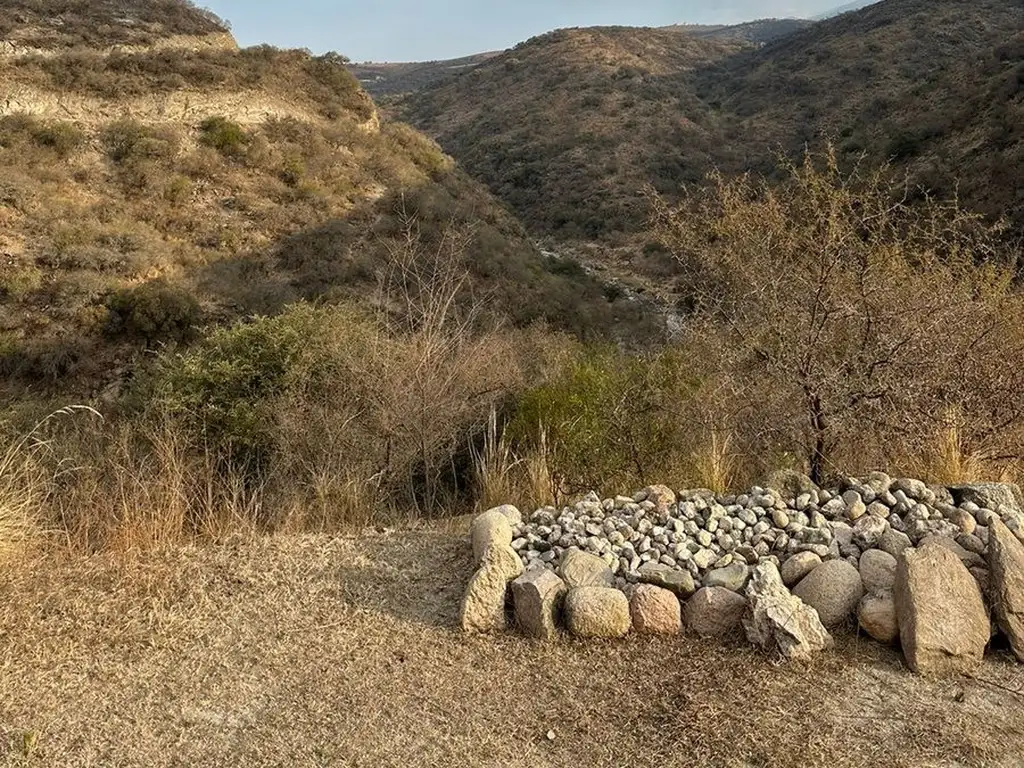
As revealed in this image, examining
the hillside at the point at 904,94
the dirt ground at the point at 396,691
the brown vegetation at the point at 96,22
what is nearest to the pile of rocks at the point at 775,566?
the dirt ground at the point at 396,691

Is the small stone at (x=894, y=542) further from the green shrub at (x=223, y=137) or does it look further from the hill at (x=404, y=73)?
the hill at (x=404, y=73)

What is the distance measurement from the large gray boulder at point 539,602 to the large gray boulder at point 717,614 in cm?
65

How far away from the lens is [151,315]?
1349 centimetres

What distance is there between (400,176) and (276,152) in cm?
393

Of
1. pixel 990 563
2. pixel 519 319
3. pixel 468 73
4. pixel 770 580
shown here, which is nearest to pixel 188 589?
pixel 770 580

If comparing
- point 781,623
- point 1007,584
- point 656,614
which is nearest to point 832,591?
point 781,623

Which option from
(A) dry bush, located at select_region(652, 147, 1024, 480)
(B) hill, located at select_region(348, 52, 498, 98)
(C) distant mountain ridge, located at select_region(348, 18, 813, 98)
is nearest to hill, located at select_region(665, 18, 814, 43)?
(C) distant mountain ridge, located at select_region(348, 18, 813, 98)

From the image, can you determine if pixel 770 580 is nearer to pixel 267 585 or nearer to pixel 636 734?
pixel 636 734

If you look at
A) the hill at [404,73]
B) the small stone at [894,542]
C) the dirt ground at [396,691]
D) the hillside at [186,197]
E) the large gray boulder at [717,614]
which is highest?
the hill at [404,73]

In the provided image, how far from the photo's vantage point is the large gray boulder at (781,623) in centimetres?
313

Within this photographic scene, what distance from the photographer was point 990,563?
330 cm

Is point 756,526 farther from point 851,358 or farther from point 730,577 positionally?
point 851,358

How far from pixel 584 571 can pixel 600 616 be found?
293 mm

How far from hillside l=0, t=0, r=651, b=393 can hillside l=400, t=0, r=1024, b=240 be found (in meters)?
11.3
